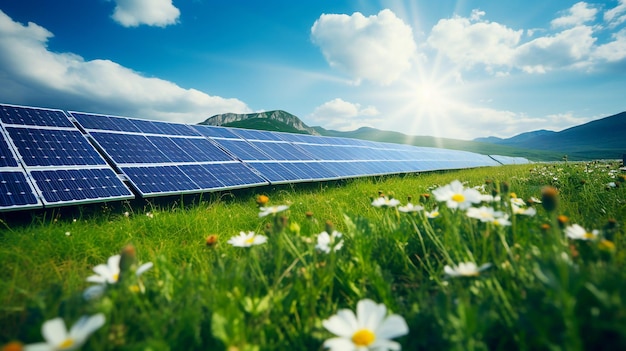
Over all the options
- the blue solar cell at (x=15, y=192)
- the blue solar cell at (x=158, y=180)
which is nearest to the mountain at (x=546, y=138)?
the blue solar cell at (x=158, y=180)

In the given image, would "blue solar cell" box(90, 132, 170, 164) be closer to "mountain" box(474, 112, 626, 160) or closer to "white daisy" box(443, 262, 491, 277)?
"white daisy" box(443, 262, 491, 277)

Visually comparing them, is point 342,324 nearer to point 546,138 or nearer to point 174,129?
point 174,129

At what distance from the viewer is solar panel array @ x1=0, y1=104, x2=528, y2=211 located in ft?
12.9

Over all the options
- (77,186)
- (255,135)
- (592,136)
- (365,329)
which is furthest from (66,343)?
(592,136)

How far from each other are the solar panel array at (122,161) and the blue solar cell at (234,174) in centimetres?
2

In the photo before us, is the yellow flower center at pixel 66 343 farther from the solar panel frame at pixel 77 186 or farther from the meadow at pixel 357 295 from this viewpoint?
the solar panel frame at pixel 77 186

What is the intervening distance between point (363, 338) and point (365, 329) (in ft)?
0.21

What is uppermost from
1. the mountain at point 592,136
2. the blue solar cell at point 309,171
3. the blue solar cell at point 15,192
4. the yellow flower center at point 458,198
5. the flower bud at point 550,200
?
the mountain at point 592,136

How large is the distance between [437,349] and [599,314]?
0.56 m

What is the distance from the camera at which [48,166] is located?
4258 millimetres

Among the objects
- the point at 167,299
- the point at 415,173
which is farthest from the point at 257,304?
the point at 415,173

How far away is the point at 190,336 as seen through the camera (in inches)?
49.1

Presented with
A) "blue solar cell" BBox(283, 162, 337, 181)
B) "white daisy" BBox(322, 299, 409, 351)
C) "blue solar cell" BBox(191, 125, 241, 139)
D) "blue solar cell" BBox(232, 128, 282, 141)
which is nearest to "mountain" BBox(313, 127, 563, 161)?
"blue solar cell" BBox(232, 128, 282, 141)

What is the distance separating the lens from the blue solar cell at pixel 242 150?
7.22 m
